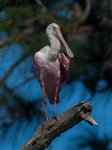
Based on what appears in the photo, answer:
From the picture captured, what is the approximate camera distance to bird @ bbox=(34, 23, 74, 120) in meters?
2.29

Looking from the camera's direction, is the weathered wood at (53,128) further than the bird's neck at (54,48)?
No

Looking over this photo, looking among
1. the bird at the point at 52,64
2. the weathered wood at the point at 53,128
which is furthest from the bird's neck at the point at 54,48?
the weathered wood at the point at 53,128

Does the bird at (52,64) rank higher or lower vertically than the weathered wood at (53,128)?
higher

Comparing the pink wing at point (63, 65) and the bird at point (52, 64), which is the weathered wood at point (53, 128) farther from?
the pink wing at point (63, 65)

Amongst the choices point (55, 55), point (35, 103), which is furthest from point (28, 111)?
point (55, 55)

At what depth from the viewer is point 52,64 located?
7.56 ft

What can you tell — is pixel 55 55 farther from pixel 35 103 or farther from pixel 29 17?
pixel 29 17

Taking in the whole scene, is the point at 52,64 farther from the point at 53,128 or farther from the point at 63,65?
the point at 53,128

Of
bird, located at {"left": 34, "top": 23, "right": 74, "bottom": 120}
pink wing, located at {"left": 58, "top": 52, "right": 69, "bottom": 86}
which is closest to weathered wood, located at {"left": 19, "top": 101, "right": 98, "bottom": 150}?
bird, located at {"left": 34, "top": 23, "right": 74, "bottom": 120}

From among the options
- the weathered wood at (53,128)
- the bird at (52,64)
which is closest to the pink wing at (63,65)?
the bird at (52,64)

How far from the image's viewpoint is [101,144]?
2.15 meters

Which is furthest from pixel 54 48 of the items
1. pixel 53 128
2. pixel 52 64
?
pixel 53 128

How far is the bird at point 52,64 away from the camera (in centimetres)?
229

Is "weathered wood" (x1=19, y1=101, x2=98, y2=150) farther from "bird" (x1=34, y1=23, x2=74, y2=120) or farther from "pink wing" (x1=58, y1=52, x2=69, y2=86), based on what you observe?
"pink wing" (x1=58, y1=52, x2=69, y2=86)
